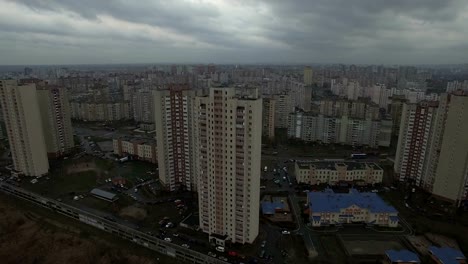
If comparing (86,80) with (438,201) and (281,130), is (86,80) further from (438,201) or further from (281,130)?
(438,201)

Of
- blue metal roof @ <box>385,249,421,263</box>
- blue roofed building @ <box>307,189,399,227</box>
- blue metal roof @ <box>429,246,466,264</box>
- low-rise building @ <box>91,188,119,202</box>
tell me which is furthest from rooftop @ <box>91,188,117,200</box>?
blue metal roof @ <box>429,246,466,264</box>

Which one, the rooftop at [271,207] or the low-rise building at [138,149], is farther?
the low-rise building at [138,149]

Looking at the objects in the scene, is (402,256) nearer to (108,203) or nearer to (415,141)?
(415,141)

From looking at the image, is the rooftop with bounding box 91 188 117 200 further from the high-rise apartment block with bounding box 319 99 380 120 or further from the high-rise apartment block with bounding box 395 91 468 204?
the high-rise apartment block with bounding box 319 99 380 120

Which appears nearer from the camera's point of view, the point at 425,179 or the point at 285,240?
the point at 285,240

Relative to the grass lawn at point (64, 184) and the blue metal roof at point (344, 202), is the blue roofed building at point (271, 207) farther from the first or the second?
the grass lawn at point (64, 184)

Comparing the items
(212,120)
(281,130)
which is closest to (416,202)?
(212,120)

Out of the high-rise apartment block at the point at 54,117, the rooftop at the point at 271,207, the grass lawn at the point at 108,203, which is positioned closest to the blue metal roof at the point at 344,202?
the rooftop at the point at 271,207
